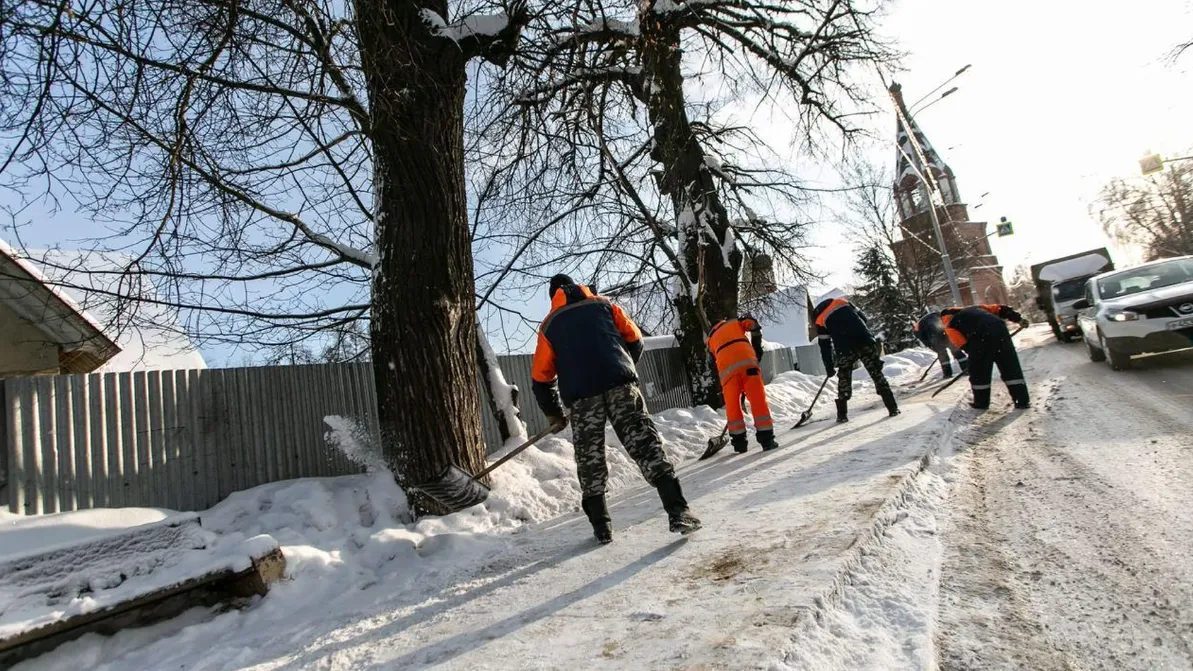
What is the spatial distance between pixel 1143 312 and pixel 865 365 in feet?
13.4

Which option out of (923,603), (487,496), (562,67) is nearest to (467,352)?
(487,496)

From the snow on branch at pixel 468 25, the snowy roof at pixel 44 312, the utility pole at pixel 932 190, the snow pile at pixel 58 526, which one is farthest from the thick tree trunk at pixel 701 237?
the utility pole at pixel 932 190

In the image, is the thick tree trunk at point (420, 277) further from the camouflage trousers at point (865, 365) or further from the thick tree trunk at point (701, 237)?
the thick tree trunk at point (701, 237)

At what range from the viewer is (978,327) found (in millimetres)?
6672

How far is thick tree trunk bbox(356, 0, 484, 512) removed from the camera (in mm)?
4863

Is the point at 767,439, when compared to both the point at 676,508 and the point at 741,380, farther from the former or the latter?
the point at 676,508

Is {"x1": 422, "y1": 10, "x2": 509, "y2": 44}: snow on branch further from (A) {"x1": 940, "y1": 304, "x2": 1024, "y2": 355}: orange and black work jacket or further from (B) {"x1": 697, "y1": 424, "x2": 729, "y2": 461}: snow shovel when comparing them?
(A) {"x1": 940, "y1": 304, "x2": 1024, "y2": 355}: orange and black work jacket

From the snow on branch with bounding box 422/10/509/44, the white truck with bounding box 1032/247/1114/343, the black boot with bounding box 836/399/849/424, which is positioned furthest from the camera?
the white truck with bounding box 1032/247/1114/343

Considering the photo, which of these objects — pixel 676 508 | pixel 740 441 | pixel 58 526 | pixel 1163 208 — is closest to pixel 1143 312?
pixel 740 441

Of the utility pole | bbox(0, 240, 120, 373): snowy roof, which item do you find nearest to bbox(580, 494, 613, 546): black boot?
bbox(0, 240, 120, 373): snowy roof

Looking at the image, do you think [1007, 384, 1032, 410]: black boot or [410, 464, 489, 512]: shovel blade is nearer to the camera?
[410, 464, 489, 512]: shovel blade

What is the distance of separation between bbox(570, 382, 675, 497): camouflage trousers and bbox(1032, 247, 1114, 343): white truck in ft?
58.9

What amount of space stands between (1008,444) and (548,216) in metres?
7.10

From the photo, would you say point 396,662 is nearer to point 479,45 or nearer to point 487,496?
point 487,496
